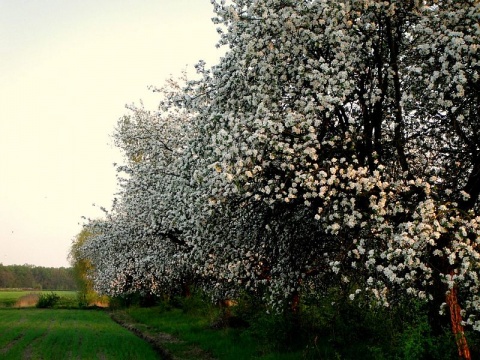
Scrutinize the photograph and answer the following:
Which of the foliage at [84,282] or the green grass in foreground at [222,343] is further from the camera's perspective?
the foliage at [84,282]

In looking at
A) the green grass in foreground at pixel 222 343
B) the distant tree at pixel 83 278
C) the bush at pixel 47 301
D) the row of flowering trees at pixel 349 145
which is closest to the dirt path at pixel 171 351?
the green grass in foreground at pixel 222 343

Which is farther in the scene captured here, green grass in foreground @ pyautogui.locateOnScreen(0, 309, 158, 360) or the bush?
the bush

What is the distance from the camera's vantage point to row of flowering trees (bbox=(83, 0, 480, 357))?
39.2 ft

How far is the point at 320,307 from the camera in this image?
18.9 metres

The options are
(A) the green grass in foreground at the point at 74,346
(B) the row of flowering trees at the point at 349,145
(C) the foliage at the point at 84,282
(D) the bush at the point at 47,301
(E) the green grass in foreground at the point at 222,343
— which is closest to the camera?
(B) the row of flowering trees at the point at 349,145

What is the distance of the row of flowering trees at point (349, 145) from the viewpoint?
39.2 ft

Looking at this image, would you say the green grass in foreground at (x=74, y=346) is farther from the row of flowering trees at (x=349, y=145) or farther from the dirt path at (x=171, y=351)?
the row of flowering trees at (x=349, y=145)

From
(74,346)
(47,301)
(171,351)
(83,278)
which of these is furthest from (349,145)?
(47,301)

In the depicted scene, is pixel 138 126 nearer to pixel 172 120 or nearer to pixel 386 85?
pixel 172 120

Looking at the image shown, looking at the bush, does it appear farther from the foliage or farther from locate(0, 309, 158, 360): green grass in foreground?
locate(0, 309, 158, 360): green grass in foreground

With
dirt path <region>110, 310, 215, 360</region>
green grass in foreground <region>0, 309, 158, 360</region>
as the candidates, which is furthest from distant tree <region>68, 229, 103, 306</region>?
dirt path <region>110, 310, 215, 360</region>

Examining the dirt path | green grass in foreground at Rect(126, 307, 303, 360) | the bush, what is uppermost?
the bush

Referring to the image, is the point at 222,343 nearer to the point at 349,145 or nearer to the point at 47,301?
the point at 349,145

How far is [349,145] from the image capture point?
47.2 ft
